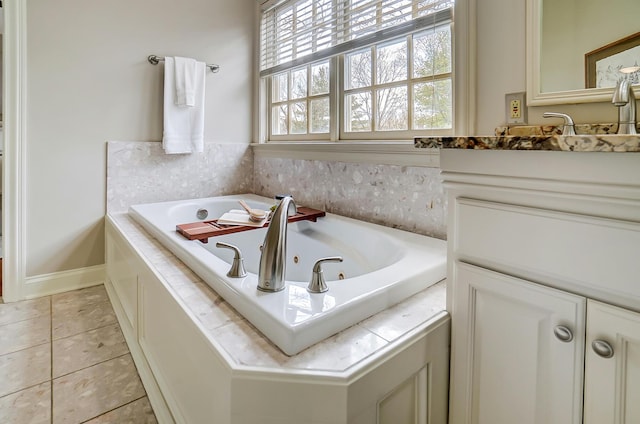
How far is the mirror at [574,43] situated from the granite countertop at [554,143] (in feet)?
2.10

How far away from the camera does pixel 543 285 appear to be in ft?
2.49

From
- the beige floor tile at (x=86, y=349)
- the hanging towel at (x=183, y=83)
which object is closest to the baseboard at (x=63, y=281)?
the beige floor tile at (x=86, y=349)

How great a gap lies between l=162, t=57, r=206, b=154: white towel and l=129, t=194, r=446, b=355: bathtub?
432 millimetres

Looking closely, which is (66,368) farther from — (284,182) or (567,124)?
(567,124)

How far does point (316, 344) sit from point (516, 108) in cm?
117

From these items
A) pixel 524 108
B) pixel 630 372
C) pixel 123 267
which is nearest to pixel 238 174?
pixel 123 267

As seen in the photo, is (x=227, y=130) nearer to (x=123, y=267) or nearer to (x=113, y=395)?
(x=123, y=267)

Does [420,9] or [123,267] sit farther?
[123,267]

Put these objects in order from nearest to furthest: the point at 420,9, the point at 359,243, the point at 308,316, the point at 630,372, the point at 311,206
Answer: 1. the point at 630,372
2. the point at 308,316
3. the point at 420,9
4. the point at 359,243
5. the point at 311,206

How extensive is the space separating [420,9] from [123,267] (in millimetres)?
1987

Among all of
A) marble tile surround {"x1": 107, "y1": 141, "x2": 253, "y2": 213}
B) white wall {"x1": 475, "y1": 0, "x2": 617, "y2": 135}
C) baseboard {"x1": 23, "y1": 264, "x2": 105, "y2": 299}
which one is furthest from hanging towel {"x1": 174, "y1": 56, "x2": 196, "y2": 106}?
white wall {"x1": 475, "y1": 0, "x2": 617, "y2": 135}

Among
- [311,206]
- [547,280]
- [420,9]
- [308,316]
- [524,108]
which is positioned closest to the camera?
[547,280]

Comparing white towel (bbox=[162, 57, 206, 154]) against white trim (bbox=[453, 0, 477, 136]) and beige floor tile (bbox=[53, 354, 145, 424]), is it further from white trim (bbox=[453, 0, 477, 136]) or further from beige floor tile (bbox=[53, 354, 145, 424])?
white trim (bbox=[453, 0, 477, 136])

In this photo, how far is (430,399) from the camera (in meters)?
0.95
